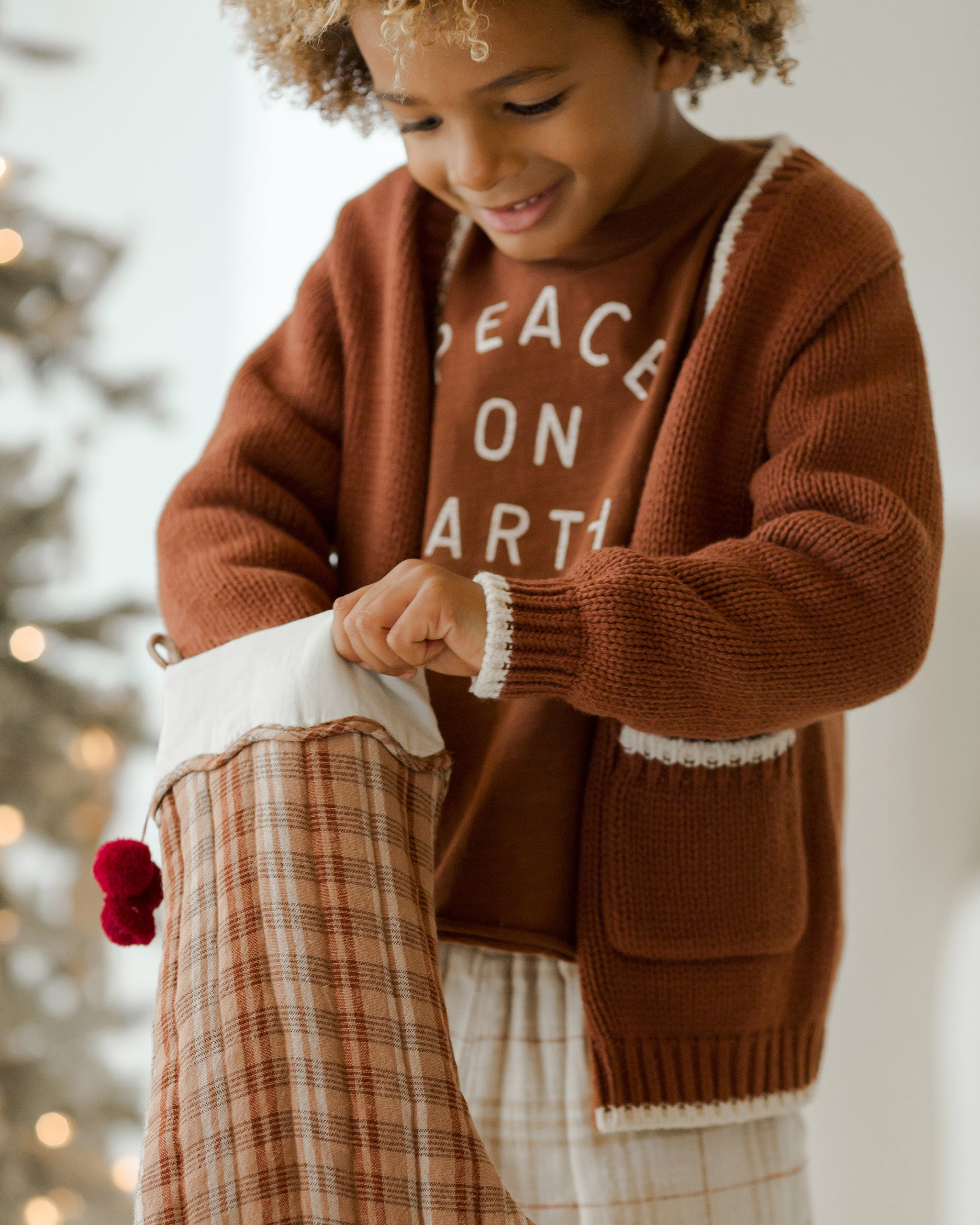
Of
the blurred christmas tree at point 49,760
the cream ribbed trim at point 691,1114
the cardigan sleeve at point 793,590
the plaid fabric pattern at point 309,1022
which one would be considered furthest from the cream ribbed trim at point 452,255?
the blurred christmas tree at point 49,760

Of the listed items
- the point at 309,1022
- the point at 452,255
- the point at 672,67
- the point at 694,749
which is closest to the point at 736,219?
the point at 672,67

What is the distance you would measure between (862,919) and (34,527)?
3.61 ft

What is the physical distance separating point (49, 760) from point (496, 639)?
1121 mm

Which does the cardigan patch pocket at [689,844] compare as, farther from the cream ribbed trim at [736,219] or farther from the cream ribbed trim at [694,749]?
the cream ribbed trim at [736,219]

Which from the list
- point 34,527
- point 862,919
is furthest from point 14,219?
point 862,919

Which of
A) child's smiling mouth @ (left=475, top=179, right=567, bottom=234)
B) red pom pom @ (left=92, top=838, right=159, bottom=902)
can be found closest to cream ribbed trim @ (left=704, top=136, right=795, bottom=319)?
child's smiling mouth @ (left=475, top=179, right=567, bottom=234)

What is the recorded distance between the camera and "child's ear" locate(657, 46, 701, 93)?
2.51ft

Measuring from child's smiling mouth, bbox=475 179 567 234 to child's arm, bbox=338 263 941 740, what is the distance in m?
0.19

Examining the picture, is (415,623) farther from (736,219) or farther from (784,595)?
(736,219)

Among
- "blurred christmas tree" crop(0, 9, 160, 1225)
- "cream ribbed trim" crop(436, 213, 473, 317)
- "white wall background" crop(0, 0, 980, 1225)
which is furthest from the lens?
"blurred christmas tree" crop(0, 9, 160, 1225)

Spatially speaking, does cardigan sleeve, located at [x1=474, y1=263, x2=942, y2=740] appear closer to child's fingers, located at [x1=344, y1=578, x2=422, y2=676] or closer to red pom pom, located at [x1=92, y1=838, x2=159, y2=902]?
child's fingers, located at [x1=344, y1=578, x2=422, y2=676]

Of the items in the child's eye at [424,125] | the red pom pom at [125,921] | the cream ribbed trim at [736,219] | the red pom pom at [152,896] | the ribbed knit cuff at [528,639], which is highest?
the child's eye at [424,125]

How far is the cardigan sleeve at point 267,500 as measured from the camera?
0.73 metres

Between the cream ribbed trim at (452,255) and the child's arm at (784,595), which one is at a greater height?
the cream ribbed trim at (452,255)
